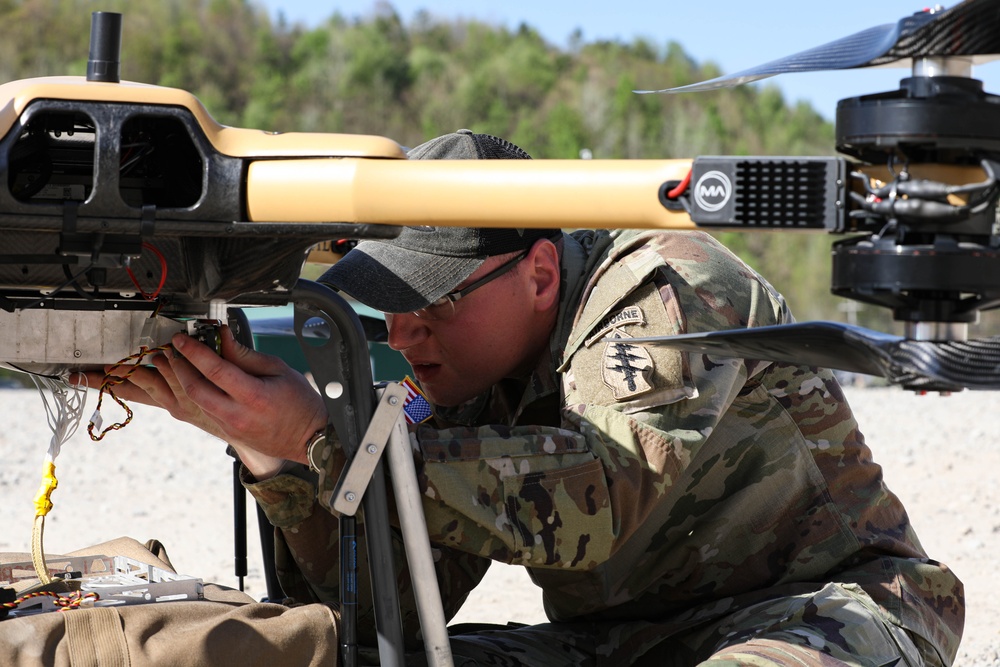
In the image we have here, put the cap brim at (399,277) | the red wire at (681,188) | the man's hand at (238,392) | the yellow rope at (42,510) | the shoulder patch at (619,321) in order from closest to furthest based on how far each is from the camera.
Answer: the red wire at (681,188)
the man's hand at (238,392)
the yellow rope at (42,510)
the shoulder patch at (619,321)
the cap brim at (399,277)

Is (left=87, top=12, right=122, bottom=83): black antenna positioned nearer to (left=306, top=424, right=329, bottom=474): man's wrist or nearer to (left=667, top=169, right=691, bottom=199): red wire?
(left=306, top=424, right=329, bottom=474): man's wrist

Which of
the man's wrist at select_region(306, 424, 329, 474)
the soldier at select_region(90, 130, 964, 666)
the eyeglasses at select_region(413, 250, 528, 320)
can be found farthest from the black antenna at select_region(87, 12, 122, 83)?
the eyeglasses at select_region(413, 250, 528, 320)

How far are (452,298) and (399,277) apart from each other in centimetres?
13

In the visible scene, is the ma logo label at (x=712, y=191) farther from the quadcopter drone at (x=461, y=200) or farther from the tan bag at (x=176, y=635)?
the tan bag at (x=176, y=635)

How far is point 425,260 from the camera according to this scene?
250cm

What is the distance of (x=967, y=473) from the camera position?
277 inches

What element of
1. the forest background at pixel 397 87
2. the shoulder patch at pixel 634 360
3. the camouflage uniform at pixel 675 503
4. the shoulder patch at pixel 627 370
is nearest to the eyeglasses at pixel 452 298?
the camouflage uniform at pixel 675 503

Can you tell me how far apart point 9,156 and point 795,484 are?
5.53 ft

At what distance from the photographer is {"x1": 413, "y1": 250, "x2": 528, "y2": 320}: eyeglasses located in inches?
99.3

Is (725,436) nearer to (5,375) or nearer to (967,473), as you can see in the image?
(967,473)

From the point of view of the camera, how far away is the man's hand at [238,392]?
197 centimetres

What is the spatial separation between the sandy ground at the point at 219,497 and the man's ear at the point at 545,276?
85.5 inches

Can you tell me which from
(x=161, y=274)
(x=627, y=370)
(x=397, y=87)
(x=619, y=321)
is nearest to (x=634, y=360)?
(x=627, y=370)

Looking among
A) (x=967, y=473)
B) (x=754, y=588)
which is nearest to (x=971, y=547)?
(x=967, y=473)
